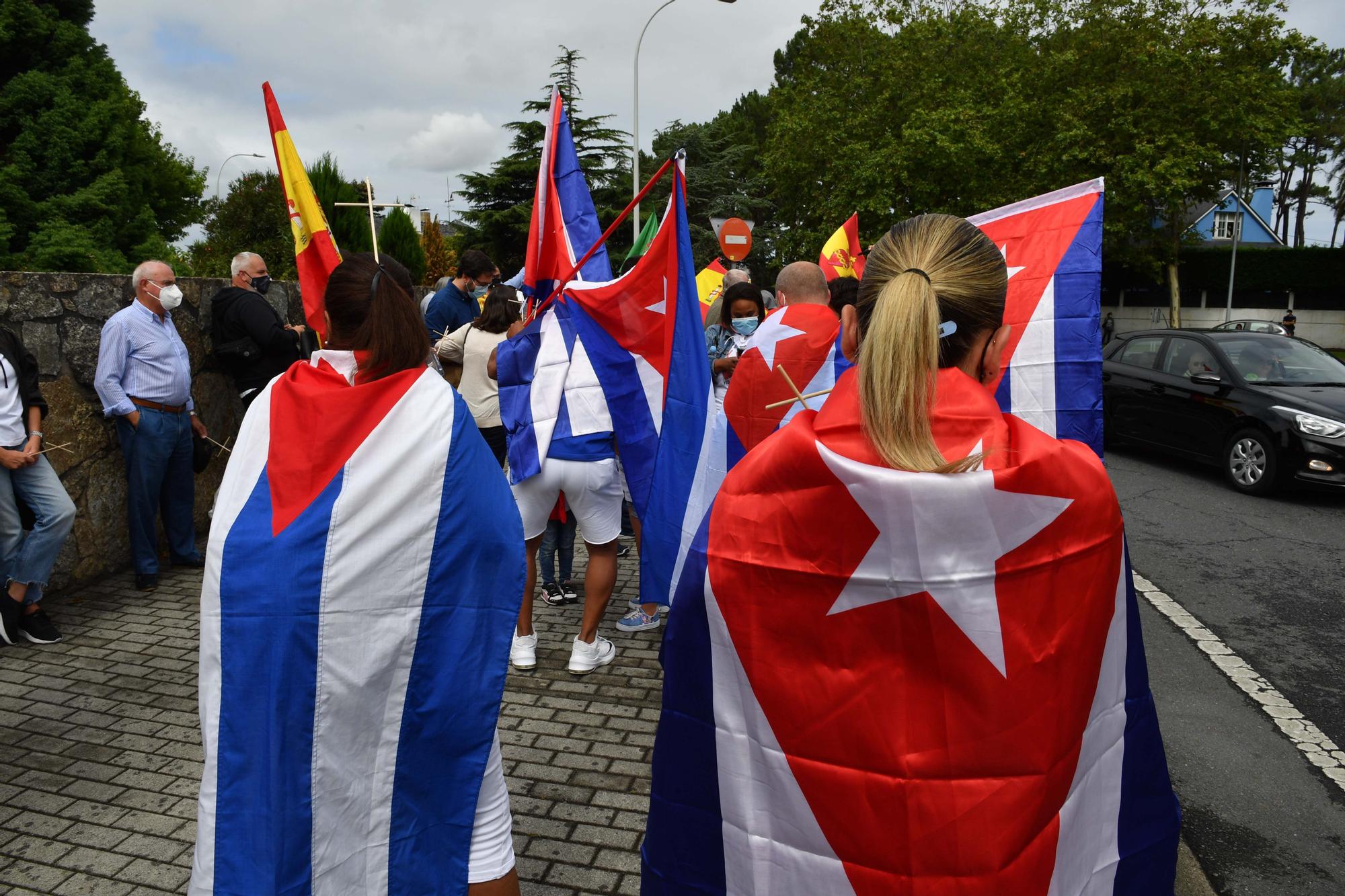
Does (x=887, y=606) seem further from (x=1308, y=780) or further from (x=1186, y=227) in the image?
(x=1186, y=227)

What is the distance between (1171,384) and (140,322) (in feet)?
32.4

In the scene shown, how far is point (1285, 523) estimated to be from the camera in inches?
327

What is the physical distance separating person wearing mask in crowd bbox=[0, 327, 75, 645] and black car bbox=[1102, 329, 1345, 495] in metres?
9.45

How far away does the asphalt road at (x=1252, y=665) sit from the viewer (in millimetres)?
3484

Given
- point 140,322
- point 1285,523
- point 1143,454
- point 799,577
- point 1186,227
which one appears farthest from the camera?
point 1186,227

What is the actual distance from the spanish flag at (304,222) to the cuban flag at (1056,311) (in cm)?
236

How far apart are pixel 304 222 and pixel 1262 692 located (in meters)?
5.00

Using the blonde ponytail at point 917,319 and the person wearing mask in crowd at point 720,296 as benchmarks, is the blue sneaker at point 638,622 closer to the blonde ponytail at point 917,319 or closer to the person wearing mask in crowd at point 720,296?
the person wearing mask in crowd at point 720,296

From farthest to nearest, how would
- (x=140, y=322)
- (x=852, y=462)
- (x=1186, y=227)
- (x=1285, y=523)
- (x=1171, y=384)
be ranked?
(x=1186, y=227) → (x=1171, y=384) → (x=1285, y=523) → (x=140, y=322) → (x=852, y=462)

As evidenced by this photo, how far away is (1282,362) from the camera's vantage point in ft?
33.1

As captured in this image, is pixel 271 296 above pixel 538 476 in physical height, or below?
above

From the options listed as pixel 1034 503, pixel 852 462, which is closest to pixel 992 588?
pixel 1034 503

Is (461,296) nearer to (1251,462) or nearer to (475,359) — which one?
(475,359)

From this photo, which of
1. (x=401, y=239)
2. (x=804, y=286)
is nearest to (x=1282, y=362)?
(x=804, y=286)
